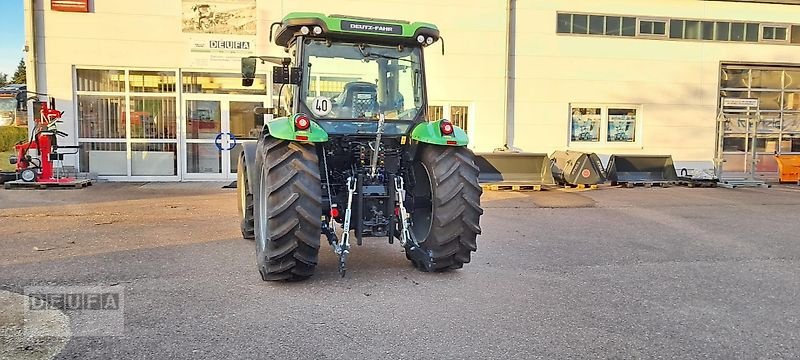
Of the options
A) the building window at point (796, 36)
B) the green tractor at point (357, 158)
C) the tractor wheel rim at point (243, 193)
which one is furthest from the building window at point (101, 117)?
the building window at point (796, 36)

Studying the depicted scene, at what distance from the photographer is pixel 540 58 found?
584 inches

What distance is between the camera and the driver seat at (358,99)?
568 centimetres

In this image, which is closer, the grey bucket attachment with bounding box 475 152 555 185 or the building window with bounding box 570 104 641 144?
the grey bucket attachment with bounding box 475 152 555 185

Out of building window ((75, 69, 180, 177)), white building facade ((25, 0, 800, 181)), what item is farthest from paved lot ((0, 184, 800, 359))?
white building facade ((25, 0, 800, 181))

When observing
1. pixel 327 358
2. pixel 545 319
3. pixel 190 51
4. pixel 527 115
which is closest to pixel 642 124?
pixel 527 115

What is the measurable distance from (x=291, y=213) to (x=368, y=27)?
1950 mm

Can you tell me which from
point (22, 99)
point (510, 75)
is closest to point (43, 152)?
point (22, 99)

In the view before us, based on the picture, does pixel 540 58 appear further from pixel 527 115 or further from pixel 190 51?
pixel 190 51

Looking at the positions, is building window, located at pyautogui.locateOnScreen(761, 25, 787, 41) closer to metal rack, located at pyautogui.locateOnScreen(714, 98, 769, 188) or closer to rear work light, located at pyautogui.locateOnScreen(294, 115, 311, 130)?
metal rack, located at pyautogui.locateOnScreen(714, 98, 769, 188)

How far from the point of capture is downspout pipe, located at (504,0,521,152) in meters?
14.5

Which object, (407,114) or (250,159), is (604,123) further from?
(250,159)

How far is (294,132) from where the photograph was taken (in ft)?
16.4

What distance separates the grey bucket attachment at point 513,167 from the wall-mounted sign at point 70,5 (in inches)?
363

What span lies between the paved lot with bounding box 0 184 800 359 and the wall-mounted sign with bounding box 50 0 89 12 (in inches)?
225
